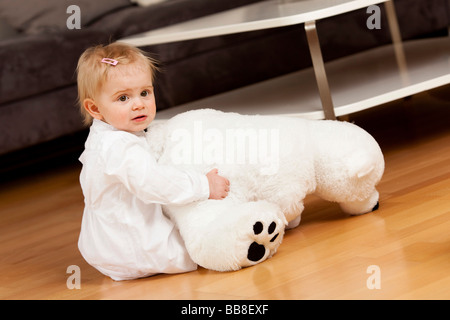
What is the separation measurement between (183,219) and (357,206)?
347 mm

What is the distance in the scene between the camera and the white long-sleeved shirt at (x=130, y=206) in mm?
1378

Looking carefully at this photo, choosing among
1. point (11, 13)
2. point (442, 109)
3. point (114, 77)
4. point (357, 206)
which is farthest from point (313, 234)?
point (11, 13)

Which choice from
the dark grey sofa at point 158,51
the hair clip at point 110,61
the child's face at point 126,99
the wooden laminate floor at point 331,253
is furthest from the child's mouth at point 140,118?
the dark grey sofa at point 158,51

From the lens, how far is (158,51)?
8.90 ft

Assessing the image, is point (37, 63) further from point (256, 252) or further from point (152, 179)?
point (256, 252)

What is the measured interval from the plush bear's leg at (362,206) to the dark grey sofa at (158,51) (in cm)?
131

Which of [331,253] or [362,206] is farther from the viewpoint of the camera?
[362,206]

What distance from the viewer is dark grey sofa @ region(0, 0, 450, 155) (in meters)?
2.52

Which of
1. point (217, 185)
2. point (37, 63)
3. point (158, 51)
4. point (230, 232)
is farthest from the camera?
point (158, 51)

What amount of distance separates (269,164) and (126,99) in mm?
293

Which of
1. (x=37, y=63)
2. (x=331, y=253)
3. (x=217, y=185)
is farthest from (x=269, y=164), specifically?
(x=37, y=63)

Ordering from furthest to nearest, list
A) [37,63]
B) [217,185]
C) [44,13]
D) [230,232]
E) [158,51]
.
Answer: [44,13]
[158,51]
[37,63]
[217,185]
[230,232]

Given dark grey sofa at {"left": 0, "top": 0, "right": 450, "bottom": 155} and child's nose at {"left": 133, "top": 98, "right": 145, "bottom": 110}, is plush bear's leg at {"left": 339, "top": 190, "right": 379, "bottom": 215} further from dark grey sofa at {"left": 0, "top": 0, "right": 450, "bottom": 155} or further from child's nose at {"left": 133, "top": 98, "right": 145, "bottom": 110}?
dark grey sofa at {"left": 0, "top": 0, "right": 450, "bottom": 155}

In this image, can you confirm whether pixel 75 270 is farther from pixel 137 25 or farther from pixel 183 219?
pixel 137 25
